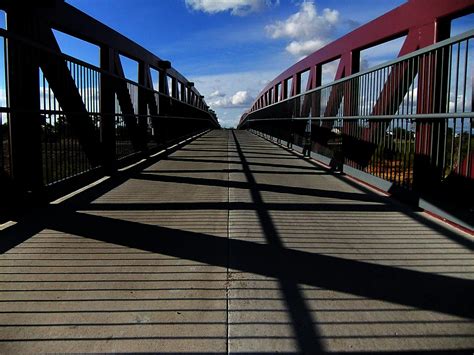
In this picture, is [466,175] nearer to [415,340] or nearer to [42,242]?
[415,340]

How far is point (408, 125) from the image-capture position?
7082 mm

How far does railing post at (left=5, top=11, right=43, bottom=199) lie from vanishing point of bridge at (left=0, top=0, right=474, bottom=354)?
3cm

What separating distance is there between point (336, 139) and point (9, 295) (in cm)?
863

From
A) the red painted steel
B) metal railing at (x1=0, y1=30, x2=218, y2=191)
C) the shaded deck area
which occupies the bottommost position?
the shaded deck area

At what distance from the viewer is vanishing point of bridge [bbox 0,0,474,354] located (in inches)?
121

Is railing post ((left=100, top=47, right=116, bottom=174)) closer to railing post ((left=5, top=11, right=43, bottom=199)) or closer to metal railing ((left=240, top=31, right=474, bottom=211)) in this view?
railing post ((left=5, top=11, right=43, bottom=199))

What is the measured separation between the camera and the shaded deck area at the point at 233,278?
2949 mm

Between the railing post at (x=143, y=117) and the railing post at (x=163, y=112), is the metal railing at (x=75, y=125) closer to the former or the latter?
the railing post at (x=143, y=117)

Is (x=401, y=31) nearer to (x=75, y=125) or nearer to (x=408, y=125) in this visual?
(x=408, y=125)

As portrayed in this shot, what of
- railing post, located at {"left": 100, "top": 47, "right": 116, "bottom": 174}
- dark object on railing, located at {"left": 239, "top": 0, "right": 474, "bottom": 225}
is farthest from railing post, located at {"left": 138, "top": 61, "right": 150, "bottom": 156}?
dark object on railing, located at {"left": 239, "top": 0, "right": 474, "bottom": 225}

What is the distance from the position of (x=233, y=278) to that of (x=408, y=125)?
430 cm

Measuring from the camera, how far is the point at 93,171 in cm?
856

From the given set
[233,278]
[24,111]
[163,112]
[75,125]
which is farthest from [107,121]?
[163,112]

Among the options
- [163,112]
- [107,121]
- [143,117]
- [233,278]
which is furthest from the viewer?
[163,112]
